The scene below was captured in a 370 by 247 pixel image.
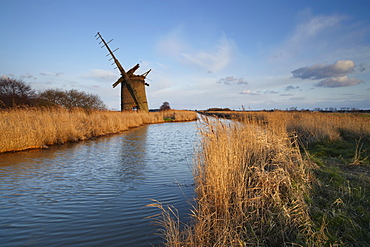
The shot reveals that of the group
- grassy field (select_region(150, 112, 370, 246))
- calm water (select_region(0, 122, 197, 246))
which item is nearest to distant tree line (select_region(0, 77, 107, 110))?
calm water (select_region(0, 122, 197, 246))

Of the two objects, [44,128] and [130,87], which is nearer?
[44,128]

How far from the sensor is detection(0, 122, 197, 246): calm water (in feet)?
10.6

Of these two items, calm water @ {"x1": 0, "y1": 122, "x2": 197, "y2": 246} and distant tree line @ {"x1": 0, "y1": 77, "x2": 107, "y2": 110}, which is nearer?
calm water @ {"x1": 0, "y1": 122, "x2": 197, "y2": 246}

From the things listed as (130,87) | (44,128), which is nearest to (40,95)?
(130,87)

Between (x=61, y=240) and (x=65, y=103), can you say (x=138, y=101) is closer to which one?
(x=65, y=103)

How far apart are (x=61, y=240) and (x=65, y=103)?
23420mm

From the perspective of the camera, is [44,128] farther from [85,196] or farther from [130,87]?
[130,87]

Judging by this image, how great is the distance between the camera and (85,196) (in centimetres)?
477

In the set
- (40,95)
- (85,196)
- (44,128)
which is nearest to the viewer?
(85,196)

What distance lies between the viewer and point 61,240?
123 inches

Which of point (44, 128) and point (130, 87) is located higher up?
point (130, 87)

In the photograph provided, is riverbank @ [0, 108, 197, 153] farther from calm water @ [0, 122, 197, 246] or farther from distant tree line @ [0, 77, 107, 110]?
distant tree line @ [0, 77, 107, 110]

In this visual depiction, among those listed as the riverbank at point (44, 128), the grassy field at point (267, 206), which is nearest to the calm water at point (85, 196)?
the grassy field at point (267, 206)

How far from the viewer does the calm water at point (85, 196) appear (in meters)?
3.24
